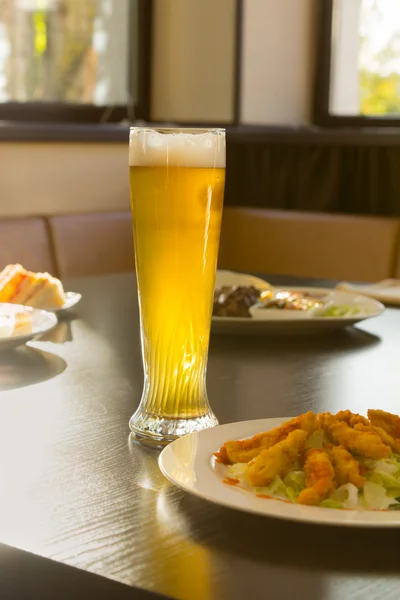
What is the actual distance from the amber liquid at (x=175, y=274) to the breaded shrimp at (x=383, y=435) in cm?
20

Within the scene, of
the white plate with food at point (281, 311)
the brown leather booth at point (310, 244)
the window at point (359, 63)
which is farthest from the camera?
the window at point (359, 63)

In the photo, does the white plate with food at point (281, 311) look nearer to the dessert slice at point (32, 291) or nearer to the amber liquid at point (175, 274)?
the dessert slice at point (32, 291)

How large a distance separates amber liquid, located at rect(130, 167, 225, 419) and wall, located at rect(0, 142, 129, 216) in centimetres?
251

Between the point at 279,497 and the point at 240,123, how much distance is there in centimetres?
348

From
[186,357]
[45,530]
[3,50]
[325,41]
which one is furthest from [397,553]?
[325,41]

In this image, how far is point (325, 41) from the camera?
4.17 metres

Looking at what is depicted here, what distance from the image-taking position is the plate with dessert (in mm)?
1452

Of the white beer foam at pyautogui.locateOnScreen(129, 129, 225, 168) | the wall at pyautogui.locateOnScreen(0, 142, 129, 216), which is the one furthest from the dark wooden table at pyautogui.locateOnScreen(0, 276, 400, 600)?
the wall at pyautogui.locateOnScreen(0, 142, 129, 216)

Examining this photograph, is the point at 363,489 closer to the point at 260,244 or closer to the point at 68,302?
the point at 68,302

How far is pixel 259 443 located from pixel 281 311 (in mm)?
689

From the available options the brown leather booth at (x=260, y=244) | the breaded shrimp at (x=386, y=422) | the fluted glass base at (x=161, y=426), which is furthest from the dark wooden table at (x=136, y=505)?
the brown leather booth at (x=260, y=244)

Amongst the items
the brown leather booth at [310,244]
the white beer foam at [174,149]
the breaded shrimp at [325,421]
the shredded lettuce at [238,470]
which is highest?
the white beer foam at [174,149]

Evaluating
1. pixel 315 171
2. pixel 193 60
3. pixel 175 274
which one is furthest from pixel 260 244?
pixel 175 274

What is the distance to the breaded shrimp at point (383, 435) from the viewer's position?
0.72 meters
